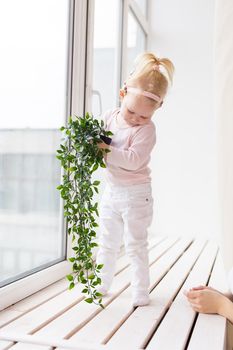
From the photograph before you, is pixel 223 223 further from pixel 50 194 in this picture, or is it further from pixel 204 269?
pixel 50 194

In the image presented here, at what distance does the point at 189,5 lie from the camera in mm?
3484

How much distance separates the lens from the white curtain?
6.44 ft

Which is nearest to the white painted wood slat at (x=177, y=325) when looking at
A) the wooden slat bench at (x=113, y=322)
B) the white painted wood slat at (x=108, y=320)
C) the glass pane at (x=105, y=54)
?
the wooden slat bench at (x=113, y=322)

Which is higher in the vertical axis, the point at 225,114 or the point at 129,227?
the point at 225,114

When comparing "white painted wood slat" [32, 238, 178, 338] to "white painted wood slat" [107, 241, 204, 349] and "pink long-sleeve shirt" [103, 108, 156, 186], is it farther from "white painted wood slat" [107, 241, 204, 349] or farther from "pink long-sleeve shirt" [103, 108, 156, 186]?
"pink long-sleeve shirt" [103, 108, 156, 186]

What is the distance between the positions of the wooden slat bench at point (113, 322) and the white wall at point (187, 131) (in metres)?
1.50

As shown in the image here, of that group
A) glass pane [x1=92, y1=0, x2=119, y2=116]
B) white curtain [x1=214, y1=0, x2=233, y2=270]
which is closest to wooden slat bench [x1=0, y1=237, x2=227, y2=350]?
white curtain [x1=214, y1=0, x2=233, y2=270]

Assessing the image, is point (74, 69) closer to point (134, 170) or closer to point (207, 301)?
point (134, 170)

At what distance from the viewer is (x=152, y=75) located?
1.52m

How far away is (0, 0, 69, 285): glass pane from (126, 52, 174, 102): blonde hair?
1.28ft

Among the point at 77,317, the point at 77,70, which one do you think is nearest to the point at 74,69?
the point at 77,70

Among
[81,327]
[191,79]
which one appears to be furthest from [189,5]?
[81,327]

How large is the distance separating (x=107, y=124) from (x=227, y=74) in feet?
2.07

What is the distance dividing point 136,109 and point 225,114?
0.61 m
